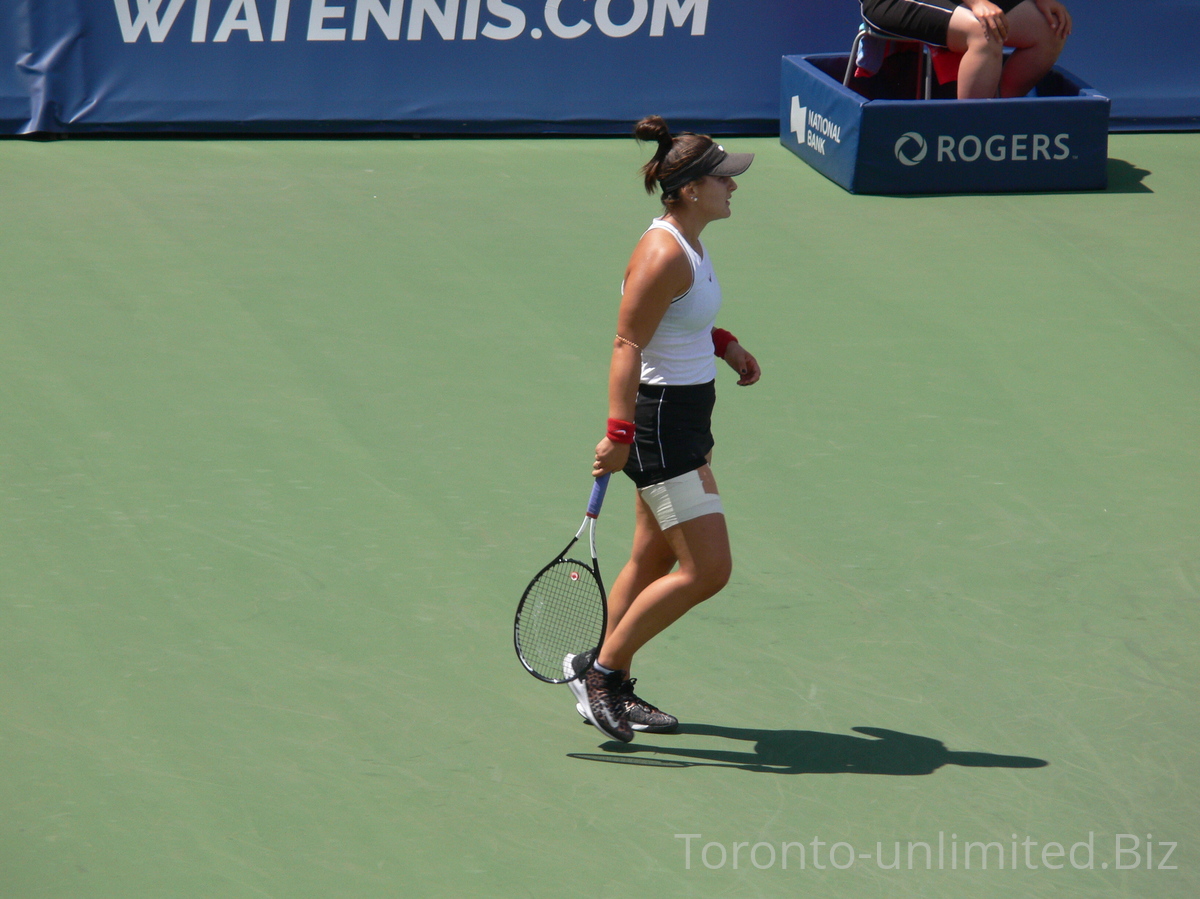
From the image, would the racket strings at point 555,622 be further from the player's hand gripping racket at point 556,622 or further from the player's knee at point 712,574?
the player's knee at point 712,574

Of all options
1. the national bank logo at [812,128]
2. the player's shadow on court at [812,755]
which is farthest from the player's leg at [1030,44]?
the player's shadow on court at [812,755]

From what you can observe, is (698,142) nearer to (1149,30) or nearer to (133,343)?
(133,343)

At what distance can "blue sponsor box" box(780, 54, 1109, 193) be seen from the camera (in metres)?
9.91

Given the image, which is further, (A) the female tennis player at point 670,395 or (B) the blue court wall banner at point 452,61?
(B) the blue court wall banner at point 452,61

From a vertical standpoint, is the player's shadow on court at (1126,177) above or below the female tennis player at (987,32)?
below

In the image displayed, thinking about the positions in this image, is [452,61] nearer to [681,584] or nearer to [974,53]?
[974,53]

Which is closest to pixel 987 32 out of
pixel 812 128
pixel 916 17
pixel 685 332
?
pixel 916 17

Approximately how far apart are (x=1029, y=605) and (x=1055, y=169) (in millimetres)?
5556

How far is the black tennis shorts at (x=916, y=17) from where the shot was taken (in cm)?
987

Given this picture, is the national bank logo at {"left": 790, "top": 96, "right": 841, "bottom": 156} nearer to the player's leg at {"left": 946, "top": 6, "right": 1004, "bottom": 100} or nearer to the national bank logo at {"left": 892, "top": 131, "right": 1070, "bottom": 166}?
the national bank logo at {"left": 892, "top": 131, "right": 1070, "bottom": 166}

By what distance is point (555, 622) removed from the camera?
4.83 meters

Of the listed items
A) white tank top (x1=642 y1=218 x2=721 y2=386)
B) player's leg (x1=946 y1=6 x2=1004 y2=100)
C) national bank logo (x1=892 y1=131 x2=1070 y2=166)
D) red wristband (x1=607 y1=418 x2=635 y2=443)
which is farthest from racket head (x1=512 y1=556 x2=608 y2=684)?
player's leg (x1=946 y1=6 x2=1004 y2=100)

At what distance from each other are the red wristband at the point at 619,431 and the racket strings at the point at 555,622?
1.84ft

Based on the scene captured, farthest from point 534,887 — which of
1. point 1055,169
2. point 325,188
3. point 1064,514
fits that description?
point 1055,169
